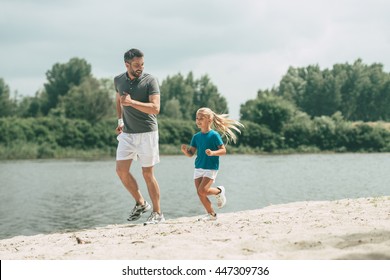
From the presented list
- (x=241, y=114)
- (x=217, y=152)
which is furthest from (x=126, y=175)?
(x=241, y=114)

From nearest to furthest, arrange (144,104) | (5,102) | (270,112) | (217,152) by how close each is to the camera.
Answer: (144,104), (217,152), (270,112), (5,102)

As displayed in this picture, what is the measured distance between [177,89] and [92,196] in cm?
7069

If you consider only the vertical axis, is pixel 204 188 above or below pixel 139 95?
below

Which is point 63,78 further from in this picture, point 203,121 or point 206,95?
point 203,121

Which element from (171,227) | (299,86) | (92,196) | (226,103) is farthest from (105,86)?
(171,227)

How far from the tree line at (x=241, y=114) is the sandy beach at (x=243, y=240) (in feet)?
151

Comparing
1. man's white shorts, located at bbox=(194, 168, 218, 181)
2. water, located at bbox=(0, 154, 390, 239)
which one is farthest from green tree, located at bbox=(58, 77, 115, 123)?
man's white shorts, located at bbox=(194, 168, 218, 181)

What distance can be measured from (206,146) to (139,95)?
1.13 meters

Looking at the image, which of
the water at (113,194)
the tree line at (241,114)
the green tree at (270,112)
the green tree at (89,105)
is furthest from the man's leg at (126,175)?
the green tree at (270,112)

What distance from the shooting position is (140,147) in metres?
7.86

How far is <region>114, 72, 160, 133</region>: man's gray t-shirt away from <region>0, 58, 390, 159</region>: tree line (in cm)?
4543

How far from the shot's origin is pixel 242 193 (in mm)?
20766

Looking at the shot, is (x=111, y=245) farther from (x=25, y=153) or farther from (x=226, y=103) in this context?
(x=226, y=103)
